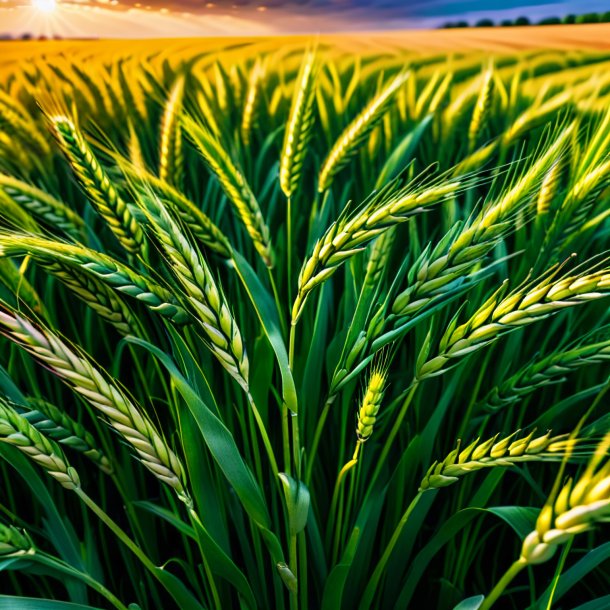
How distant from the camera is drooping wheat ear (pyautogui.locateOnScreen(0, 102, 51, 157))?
88 centimetres

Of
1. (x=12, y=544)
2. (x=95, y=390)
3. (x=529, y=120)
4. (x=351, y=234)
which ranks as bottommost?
(x=12, y=544)

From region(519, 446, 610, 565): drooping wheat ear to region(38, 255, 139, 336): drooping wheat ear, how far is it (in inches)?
14.3

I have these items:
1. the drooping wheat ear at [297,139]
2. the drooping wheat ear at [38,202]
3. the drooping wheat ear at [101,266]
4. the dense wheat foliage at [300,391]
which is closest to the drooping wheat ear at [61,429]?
the dense wheat foliage at [300,391]

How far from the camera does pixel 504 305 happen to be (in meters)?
0.37

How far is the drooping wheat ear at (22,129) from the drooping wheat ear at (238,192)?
0.46m

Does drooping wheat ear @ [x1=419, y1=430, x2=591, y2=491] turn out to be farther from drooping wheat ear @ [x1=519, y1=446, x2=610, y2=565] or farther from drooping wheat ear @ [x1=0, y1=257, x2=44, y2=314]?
drooping wheat ear @ [x1=0, y1=257, x2=44, y2=314]

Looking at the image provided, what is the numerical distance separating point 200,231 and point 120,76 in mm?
1081

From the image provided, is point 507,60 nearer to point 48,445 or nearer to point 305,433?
point 305,433

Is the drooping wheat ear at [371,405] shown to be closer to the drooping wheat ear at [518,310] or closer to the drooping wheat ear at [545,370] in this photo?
the drooping wheat ear at [518,310]

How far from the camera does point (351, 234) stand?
38 centimetres

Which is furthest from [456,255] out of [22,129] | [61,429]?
[22,129]

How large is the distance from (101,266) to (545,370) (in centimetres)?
39

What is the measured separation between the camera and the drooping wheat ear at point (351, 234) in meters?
0.38

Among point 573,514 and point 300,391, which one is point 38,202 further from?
point 573,514
